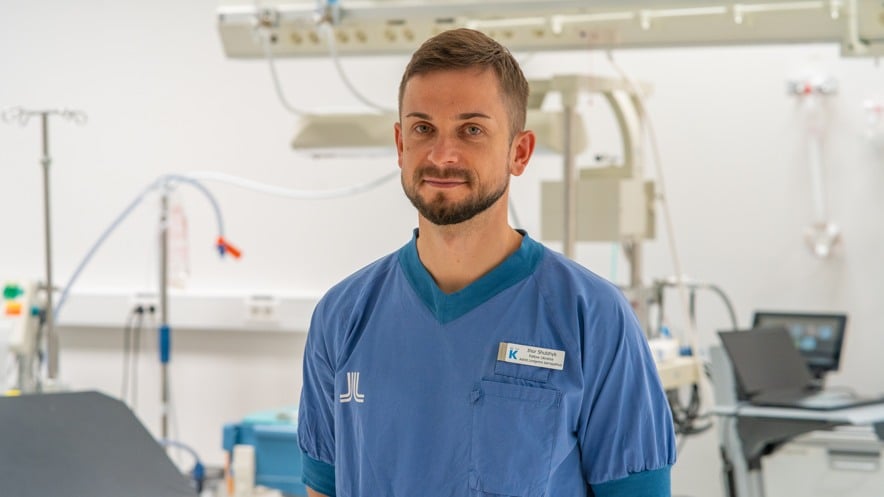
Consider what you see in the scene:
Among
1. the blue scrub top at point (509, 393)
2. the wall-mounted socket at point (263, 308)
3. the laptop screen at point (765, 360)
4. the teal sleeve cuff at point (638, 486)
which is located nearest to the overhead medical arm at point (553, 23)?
Answer: the laptop screen at point (765, 360)

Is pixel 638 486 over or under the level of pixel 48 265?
under

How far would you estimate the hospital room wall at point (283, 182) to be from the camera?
3814mm

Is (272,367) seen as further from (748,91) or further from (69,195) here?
(748,91)

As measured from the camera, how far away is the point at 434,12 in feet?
9.70

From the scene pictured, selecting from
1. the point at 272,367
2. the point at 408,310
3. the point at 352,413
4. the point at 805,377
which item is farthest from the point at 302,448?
the point at 272,367

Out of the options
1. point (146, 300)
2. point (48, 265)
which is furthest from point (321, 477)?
point (146, 300)

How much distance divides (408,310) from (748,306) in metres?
2.72

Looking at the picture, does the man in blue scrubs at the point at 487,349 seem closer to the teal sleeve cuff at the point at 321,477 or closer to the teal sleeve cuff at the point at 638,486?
the teal sleeve cuff at the point at 638,486

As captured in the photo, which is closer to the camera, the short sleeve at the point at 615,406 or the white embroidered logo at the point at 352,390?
the short sleeve at the point at 615,406

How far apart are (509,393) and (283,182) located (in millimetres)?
3174

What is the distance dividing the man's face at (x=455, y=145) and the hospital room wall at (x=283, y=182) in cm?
268

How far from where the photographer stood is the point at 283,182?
14.5ft

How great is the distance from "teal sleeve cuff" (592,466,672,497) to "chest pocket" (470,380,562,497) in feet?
0.24

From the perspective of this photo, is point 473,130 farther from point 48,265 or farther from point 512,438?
point 48,265
